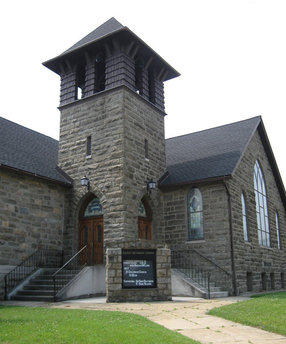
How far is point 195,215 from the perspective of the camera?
1769 centimetres

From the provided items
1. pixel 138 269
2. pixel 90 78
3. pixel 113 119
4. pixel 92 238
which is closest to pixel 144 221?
pixel 92 238

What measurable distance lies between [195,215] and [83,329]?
1114cm

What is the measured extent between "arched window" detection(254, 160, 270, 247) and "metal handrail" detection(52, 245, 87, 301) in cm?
892

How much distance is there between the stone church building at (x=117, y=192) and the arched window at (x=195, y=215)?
0.15 feet

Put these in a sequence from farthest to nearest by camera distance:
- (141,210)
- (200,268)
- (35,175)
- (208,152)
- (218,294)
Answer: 1. (208,152)
2. (141,210)
3. (200,268)
4. (35,175)
5. (218,294)

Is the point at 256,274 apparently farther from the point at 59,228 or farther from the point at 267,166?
the point at 59,228

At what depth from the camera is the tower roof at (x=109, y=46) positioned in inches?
705

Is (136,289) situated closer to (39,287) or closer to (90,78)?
(39,287)

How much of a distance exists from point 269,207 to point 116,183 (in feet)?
34.0

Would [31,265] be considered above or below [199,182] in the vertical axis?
below

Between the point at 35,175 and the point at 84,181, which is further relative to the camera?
the point at 84,181

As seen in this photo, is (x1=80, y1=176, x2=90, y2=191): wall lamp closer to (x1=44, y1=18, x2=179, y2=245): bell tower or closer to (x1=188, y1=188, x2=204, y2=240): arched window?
(x1=44, y1=18, x2=179, y2=245): bell tower

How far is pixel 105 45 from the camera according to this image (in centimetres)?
1833

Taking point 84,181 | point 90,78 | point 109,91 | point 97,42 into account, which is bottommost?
point 84,181
